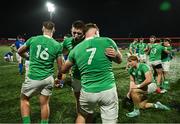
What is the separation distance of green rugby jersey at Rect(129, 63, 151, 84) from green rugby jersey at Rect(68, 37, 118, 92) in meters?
3.06

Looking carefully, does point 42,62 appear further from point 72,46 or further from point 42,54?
point 72,46

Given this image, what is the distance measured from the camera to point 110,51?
172 inches

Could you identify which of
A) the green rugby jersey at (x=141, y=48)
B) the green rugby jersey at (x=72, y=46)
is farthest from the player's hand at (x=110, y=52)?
the green rugby jersey at (x=141, y=48)

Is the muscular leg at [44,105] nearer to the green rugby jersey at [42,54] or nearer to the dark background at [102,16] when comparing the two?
the green rugby jersey at [42,54]

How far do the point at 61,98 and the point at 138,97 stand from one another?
279 cm

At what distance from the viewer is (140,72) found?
24.9ft

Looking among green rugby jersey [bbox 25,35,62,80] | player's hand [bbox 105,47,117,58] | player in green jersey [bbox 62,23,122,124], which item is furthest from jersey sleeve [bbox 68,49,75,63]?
green rugby jersey [bbox 25,35,62,80]

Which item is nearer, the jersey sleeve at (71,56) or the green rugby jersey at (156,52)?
the jersey sleeve at (71,56)

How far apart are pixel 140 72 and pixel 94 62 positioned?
344 centimetres

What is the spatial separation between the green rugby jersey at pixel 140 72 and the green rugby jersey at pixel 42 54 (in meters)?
2.42

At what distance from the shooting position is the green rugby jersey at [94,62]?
434cm

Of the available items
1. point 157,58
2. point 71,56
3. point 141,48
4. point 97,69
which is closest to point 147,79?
point 97,69

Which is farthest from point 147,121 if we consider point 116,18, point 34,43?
point 116,18

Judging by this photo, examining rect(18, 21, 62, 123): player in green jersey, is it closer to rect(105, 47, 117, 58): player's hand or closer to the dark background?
Answer: rect(105, 47, 117, 58): player's hand
